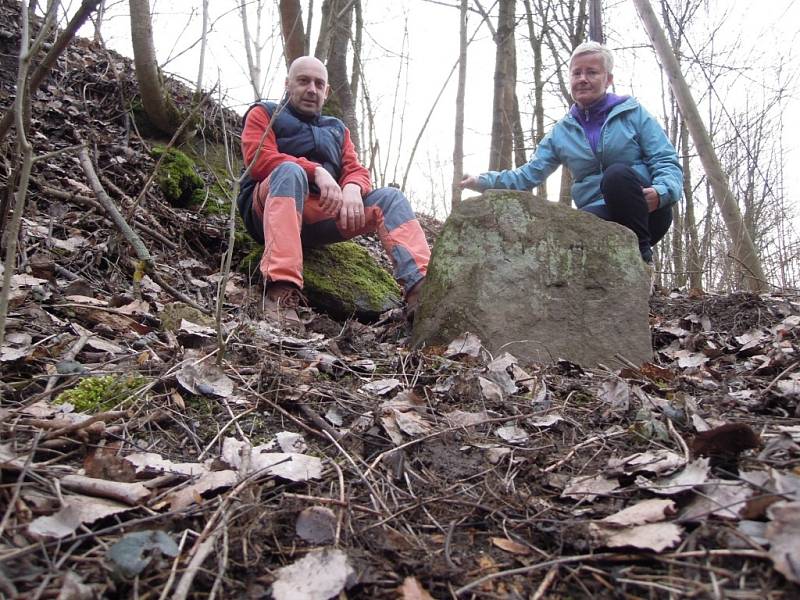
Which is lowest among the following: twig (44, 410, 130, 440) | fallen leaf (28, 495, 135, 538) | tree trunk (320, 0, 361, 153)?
fallen leaf (28, 495, 135, 538)

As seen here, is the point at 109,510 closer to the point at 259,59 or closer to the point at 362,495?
the point at 362,495

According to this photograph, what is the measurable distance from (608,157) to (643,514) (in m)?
2.97

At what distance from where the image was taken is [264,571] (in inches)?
38.6

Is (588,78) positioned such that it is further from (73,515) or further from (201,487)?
(73,515)

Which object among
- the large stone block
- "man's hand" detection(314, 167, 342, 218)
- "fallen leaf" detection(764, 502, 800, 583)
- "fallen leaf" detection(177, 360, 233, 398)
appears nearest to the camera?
"fallen leaf" detection(764, 502, 800, 583)

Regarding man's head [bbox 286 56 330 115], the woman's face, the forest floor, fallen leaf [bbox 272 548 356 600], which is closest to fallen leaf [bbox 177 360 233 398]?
the forest floor

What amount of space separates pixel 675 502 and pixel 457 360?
1.26 metres

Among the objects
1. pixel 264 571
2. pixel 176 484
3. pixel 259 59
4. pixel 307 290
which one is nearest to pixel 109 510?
pixel 176 484

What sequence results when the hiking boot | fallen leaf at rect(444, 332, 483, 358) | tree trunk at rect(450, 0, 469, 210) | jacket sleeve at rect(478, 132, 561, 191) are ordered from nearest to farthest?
fallen leaf at rect(444, 332, 483, 358), the hiking boot, jacket sleeve at rect(478, 132, 561, 191), tree trunk at rect(450, 0, 469, 210)

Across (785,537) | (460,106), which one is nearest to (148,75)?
(785,537)

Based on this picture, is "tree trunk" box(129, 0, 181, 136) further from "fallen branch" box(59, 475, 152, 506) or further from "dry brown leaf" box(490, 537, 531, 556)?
"dry brown leaf" box(490, 537, 531, 556)

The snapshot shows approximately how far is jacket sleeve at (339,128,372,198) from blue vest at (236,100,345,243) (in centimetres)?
6

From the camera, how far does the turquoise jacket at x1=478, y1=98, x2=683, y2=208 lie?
339cm

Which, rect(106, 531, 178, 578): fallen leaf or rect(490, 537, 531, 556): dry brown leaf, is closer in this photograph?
rect(106, 531, 178, 578): fallen leaf
